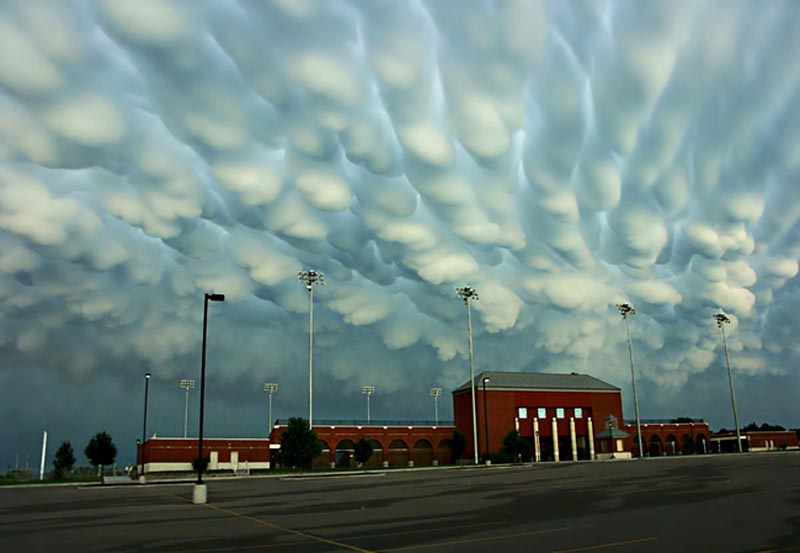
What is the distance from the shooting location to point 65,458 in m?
79.9

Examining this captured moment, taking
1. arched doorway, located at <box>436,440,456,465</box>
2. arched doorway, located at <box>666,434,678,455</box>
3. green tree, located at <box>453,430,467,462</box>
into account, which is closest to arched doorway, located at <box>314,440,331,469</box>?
arched doorway, located at <box>436,440,456,465</box>

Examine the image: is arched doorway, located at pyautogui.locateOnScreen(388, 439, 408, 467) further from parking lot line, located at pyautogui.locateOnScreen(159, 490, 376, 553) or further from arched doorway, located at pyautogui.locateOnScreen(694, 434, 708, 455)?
parking lot line, located at pyautogui.locateOnScreen(159, 490, 376, 553)

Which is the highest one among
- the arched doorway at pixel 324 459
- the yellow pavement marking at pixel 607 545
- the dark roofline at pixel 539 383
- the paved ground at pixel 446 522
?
the dark roofline at pixel 539 383

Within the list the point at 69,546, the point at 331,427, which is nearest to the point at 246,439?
the point at 331,427

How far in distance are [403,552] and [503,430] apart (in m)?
89.7

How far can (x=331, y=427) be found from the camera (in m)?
96.9

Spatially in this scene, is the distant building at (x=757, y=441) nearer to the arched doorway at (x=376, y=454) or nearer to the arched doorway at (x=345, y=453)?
the arched doorway at (x=376, y=454)

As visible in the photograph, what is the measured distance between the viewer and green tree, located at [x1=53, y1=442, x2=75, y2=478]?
259 feet

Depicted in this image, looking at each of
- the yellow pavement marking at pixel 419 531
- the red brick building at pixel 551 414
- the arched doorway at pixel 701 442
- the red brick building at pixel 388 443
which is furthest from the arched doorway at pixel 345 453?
the yellow pavement marking at pixel 419 531

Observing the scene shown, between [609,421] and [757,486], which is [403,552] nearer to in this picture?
[757,486]

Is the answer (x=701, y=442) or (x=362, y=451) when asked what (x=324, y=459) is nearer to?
(x=362, y=451)

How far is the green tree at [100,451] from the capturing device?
257 feet

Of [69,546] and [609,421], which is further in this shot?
[609,421]

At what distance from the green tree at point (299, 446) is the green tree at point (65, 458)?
32607mm
